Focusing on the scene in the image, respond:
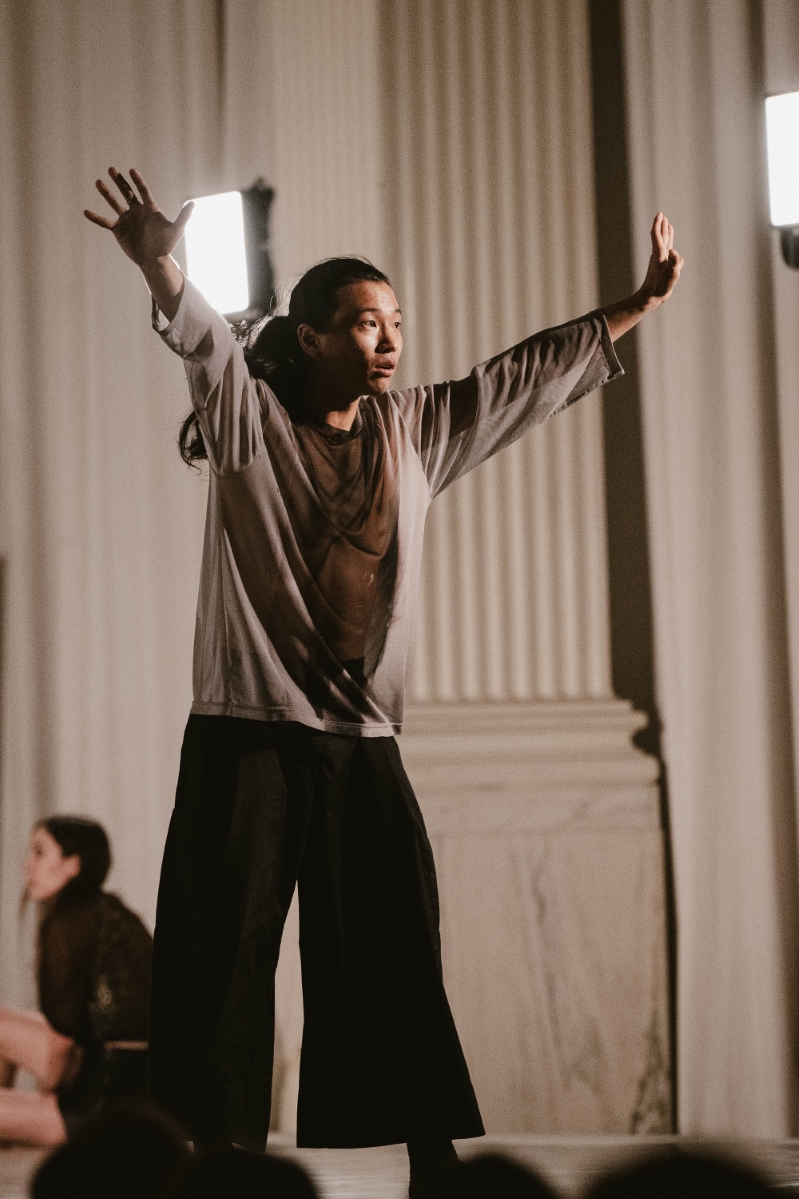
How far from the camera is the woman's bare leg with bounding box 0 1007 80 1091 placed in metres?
2.94

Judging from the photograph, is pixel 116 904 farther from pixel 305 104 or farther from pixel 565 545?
pixel 305 104

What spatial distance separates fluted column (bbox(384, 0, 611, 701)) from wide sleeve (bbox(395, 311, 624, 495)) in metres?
1.01

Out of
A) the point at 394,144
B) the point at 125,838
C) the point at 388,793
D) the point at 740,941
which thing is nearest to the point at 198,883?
the point at 388,793

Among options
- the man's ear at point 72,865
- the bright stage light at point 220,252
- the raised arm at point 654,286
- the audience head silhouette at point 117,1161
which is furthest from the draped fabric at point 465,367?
the audience head silhouette at point 117,1161

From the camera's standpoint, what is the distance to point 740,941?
9.76ft

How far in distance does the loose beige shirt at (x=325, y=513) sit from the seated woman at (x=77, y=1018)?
1281 millimetres

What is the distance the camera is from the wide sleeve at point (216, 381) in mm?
1865

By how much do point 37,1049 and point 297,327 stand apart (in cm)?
193

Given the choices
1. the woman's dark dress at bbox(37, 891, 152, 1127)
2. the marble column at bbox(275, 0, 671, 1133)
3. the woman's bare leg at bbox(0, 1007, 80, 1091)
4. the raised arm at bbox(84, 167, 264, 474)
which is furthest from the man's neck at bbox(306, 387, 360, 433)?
the woman's bare leg at bbox(0, 1007, 80, 1091)

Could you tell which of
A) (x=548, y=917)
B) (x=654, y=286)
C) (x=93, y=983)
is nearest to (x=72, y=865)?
(x=93, y=983)

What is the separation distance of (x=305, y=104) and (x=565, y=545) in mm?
1426

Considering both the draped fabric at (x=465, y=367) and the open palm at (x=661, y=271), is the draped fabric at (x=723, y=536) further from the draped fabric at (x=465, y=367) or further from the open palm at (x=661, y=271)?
the open palm at (x=661, y=271)

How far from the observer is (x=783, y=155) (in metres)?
2.76

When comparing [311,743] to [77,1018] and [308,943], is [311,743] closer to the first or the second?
[308,943]
